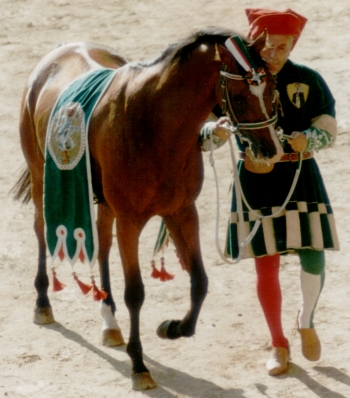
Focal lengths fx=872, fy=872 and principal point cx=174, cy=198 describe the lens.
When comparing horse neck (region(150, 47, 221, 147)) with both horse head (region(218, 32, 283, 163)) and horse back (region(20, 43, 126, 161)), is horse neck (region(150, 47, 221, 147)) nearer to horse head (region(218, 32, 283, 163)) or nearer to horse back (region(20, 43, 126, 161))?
horse head (region(218, 32, 283, 163))

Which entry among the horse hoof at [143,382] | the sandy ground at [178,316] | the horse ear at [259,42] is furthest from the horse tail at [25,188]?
the horse ear at [259,42]

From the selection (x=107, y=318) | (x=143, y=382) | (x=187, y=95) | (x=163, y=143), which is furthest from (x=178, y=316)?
(x=187, y=95)

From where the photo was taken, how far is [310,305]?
4.44 meters

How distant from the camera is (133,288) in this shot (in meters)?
4.61

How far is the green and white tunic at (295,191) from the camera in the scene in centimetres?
425

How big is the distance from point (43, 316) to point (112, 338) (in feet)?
A: 1.89

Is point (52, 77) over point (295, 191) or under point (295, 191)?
over

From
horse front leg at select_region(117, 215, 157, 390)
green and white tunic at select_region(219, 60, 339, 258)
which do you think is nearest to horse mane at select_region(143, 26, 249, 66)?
green and white tunic at select_region(219, 60, 339, 258)

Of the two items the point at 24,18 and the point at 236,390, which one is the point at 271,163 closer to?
the point at 236,390

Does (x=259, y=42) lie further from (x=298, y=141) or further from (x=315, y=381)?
(x=315, y=381)

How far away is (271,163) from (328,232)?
47 cm

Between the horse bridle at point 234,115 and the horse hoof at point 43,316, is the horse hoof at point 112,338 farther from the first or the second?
the horse bridle at point 234,115

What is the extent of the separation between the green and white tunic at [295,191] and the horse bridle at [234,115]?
36 cm

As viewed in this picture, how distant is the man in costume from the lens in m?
4.15
